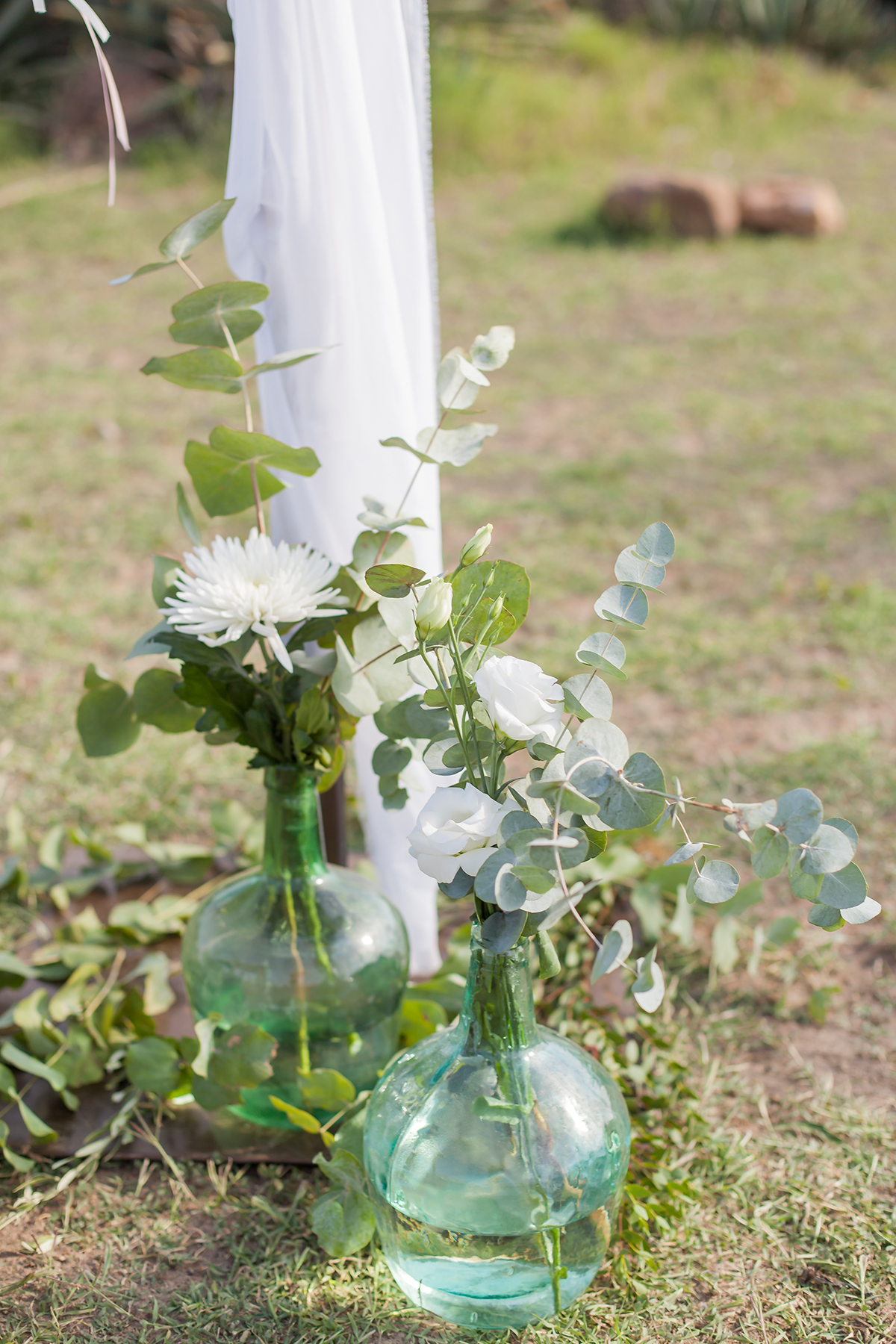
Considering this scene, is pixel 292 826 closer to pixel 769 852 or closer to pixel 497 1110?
pixel 497 1110

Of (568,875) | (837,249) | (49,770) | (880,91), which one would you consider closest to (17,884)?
(49,770)

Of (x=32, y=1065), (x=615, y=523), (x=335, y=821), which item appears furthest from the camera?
(x=615, y=523)

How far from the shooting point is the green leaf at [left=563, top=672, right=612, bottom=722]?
905 mm

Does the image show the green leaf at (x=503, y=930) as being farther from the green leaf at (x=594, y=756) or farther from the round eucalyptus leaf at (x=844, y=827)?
the round eucalyptus leaf at (x=844, y=827)

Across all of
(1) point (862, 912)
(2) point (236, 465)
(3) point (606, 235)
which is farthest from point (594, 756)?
(3) point (606, 235)

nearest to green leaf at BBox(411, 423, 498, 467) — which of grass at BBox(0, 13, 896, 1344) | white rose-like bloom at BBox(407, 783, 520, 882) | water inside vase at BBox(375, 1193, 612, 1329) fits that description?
white rose-like bloom at BBox(407, 783, 520, 882)

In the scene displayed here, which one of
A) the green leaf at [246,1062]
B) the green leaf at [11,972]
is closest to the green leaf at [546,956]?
the green leaf at [246,1062]

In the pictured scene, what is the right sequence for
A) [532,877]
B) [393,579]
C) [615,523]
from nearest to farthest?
1. [532,877]
2. [393,579]
3. [615,523]

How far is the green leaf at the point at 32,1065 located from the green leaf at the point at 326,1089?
0.92ft

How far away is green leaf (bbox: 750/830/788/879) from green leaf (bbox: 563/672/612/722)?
0.14 m

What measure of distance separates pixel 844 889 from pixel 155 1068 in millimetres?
748

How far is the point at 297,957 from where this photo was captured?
3.86 ft

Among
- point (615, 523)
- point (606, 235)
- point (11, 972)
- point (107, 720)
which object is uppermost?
point (107, 720)

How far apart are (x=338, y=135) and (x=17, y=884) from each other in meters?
1.05
